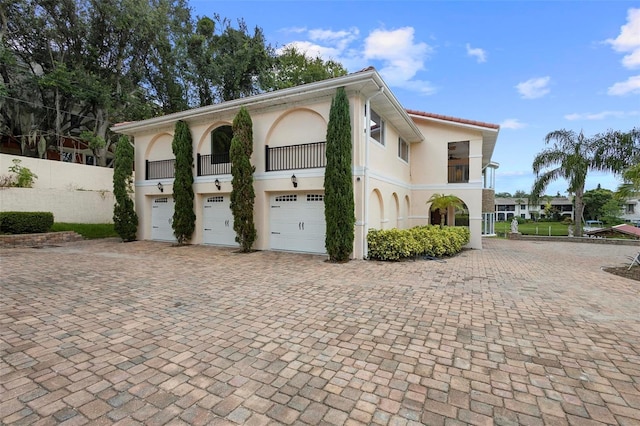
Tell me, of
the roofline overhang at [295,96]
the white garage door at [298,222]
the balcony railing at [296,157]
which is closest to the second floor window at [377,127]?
the roofline overhang at [295,96]

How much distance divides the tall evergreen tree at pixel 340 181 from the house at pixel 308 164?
0.43m

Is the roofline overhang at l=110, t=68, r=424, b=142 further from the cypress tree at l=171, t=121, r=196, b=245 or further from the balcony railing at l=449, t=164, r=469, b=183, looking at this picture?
the balcony railing at l=449, t=164, r=469, b=183

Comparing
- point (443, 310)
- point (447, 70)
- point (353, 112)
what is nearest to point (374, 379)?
point (443, 310)

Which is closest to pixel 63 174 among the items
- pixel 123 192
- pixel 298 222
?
pixel 123 192

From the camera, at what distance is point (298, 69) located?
2375 cm

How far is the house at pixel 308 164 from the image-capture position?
31.8 feet

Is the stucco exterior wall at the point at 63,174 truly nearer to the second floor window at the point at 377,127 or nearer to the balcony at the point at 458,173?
the second floor window at the point at 377,127

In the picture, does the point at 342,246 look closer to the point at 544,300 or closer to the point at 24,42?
the point at 544,300

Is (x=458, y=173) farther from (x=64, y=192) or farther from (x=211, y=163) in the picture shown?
(x=64, y=192)

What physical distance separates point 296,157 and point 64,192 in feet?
41.3

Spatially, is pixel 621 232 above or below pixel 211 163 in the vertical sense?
below

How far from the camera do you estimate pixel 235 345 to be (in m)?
3.51

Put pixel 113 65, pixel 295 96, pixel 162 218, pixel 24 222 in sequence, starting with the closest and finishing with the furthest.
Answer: pixel 295 96 → pixel 24 222 → pixel 162 218 → pixel 113 65

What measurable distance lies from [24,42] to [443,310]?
24954 mm
